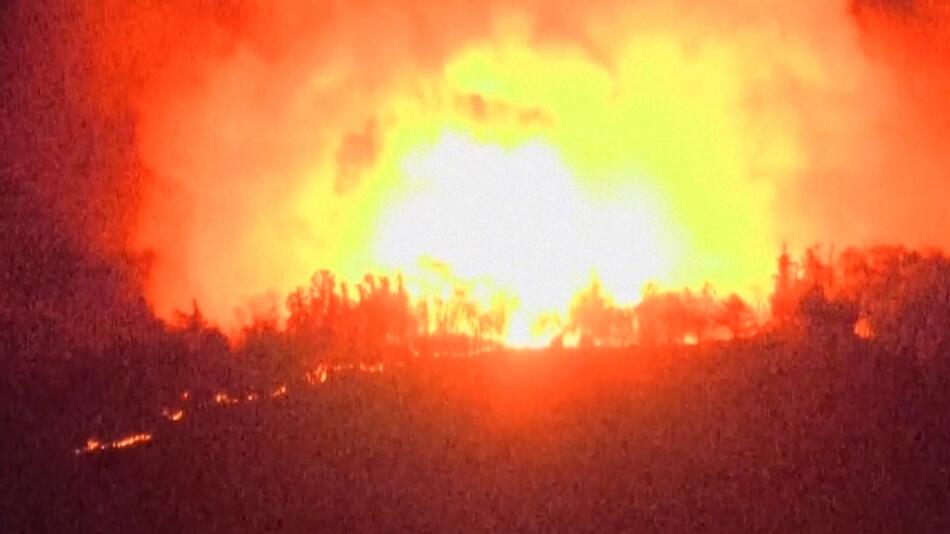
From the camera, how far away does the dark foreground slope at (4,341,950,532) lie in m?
22.6

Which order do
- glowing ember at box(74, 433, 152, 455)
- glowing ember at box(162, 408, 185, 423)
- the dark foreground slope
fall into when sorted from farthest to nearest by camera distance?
glowing ember at box(162, 408, 185, 423), glowing ember at box(74, 433, 152, 455), the dark foreground slope

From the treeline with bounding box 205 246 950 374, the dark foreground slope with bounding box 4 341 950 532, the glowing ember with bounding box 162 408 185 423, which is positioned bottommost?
the dark foreground slope with bounding box 4 341 950 532

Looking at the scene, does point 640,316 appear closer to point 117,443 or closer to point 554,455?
point 554,455

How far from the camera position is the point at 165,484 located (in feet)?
78.7

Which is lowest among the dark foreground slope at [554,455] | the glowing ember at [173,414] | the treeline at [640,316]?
the dark foreground slope at [554,455]

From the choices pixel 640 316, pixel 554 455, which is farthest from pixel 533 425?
pixel 640 316

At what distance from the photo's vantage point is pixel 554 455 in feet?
79.6

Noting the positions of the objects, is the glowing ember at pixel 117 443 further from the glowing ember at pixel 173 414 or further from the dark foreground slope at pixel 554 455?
the glowing ember at pixel 173 414

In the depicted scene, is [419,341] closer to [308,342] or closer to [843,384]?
[308,342]

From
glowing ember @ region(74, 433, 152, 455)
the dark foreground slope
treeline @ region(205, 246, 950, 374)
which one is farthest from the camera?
treeline @ region(205, 246, 950, 374)

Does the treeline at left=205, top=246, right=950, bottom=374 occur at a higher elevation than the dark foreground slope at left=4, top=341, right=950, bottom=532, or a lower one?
higher

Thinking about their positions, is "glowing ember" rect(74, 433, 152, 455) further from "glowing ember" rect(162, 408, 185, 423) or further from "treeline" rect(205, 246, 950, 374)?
"treeline" rect(205, 246, 950, 374)

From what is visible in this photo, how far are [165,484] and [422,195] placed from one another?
12.6 meters

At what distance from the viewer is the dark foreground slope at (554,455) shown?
22594mm
